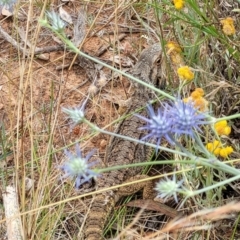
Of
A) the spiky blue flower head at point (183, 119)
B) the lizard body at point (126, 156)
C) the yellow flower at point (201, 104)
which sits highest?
the spiky blue flower head at point (183, 119)

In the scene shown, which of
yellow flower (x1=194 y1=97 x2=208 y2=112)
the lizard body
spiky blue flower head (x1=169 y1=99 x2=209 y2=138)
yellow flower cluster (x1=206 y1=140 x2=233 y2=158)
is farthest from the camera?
the lizard body

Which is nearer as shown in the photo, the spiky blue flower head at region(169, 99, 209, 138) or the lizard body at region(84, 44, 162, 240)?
the spiky blue flower head at region(169, 99, 209, 138)

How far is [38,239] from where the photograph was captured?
3.34 metres

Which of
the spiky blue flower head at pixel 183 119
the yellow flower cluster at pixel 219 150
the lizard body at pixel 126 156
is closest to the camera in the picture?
the spiky blue flower head at pixel 183 119

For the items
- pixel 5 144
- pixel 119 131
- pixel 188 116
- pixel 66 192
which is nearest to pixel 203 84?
pixel 119 131

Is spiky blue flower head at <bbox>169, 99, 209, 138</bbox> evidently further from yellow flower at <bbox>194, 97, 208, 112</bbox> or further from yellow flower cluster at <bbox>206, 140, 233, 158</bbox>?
yellow flower cluster at <bbox>206, 140, 233, 158</bbox>

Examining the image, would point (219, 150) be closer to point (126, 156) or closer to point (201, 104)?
point (201, 104)

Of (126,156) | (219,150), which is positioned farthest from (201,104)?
(126,156)

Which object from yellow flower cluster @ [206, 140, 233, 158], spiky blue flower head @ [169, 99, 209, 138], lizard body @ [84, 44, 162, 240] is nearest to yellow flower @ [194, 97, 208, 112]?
yellow flower cluster @ [206, 140, 233, 158]

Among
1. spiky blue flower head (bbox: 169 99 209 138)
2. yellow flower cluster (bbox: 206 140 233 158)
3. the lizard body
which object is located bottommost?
the lizard body

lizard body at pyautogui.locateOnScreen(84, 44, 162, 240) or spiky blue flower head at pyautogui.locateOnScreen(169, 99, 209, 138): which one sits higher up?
spiky blue flower head at pyautogui.locateOnScreen(169, 99, 209, 138)

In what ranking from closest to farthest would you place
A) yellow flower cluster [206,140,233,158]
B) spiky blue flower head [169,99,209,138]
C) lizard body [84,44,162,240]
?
spiky blue flower head [169,99,209,138] → yellow flower cluster [206,140,233,158] → lizard body [84,44,162,240]

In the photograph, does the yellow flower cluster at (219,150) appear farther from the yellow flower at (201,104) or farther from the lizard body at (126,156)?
the lizard body at (126,156)

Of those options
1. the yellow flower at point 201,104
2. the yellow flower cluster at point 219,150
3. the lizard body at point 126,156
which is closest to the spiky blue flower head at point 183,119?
the yellow flower at point 201,104
